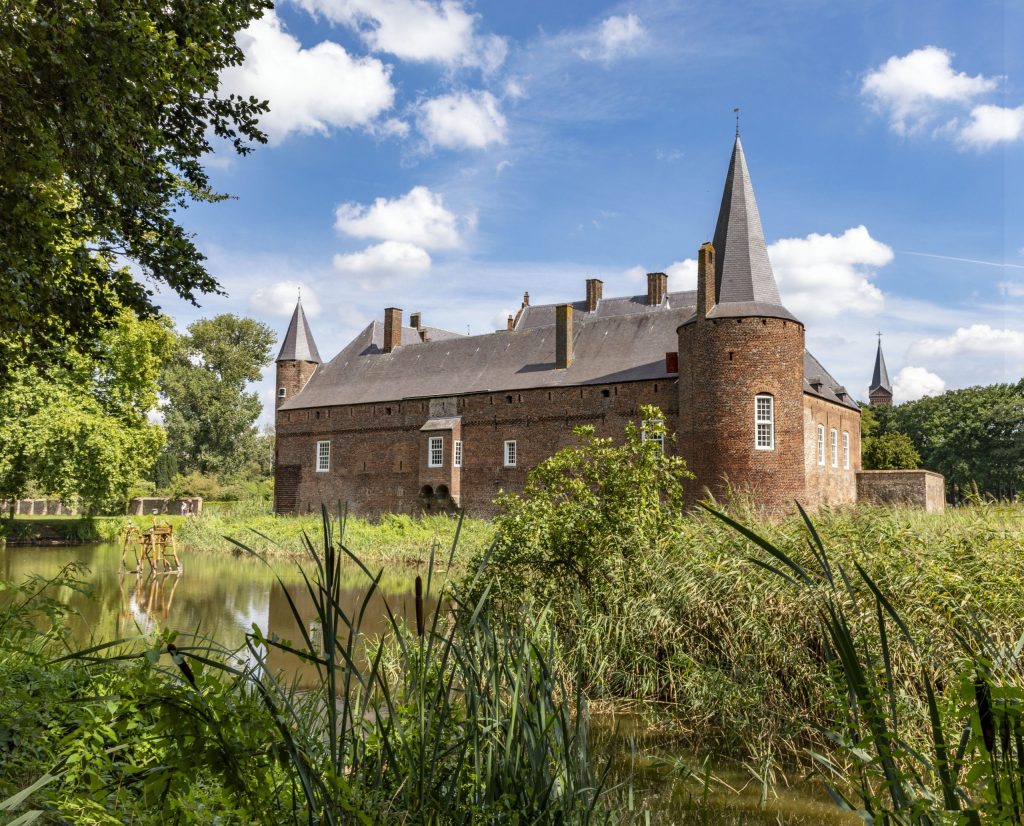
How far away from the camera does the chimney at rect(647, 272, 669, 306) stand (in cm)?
3046

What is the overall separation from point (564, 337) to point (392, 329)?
28.3ft

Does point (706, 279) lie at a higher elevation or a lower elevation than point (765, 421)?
higher

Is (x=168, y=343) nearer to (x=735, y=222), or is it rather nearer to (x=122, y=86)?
(x=735, y=222)

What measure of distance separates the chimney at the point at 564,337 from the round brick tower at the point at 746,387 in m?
5.92

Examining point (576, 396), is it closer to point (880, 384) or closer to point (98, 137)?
point (98, 137)

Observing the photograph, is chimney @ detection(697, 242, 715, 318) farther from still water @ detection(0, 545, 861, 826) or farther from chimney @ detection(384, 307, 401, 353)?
chimney @ detection(384, 307, 401, 353)

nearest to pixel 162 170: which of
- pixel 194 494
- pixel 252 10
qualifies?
pixel 252 10

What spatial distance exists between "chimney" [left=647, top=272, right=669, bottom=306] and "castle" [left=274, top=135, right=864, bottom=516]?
6cm

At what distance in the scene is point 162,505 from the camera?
38.6 meters

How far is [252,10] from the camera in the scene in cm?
783

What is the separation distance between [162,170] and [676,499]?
6024 millimetres

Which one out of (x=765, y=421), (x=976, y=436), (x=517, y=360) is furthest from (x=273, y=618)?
(x=976, y=436)

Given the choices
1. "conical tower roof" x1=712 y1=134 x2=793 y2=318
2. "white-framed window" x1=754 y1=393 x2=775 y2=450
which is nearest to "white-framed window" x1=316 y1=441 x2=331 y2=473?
"conical tower roof" x1=712 y1=134 x2=793 y2=318

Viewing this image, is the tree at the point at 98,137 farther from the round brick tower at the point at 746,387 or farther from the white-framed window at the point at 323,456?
the white-framed window at the point at 323,456
